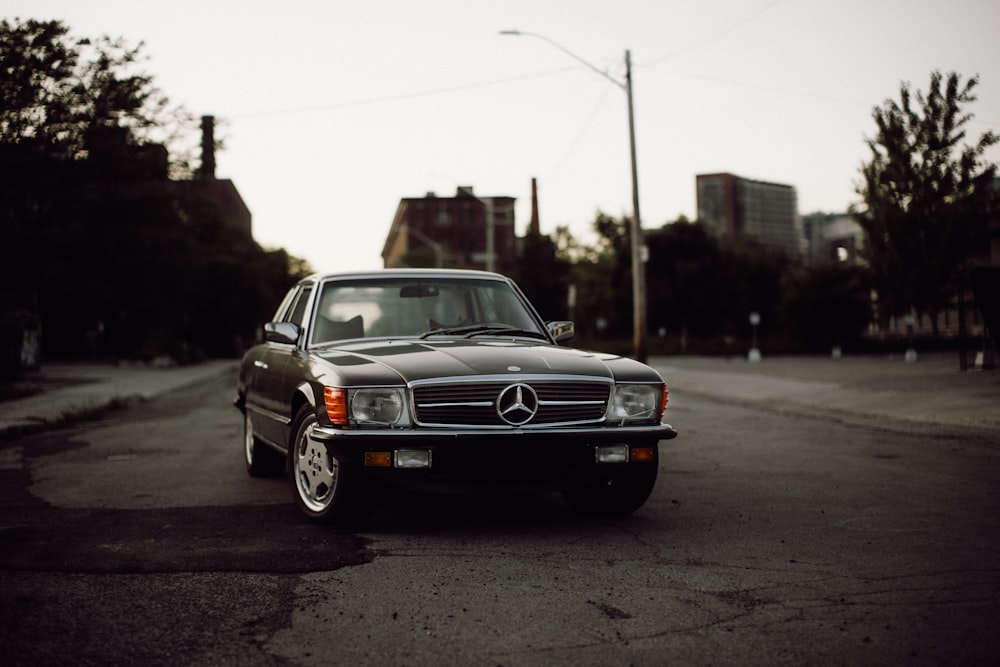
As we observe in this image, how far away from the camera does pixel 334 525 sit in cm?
565

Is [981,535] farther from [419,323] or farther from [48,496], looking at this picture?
[48,496]

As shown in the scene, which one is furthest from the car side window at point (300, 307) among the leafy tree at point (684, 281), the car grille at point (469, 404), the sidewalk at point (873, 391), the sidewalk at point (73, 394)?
the leafy tree at point (684, 281)

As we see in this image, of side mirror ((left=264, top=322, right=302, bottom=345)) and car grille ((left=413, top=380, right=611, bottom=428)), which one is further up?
side mirror ((left=264, top=322, right=302, bottom=345))

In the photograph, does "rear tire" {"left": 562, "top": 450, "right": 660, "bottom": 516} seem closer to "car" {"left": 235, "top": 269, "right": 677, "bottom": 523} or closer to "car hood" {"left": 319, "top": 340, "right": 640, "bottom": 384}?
"car" {"left": 235, "top": 269, "right": 677, "bottom": 523}

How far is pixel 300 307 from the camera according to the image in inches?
300

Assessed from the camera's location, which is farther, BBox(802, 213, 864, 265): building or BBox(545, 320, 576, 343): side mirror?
BBox(802, 213, 864, 265): building

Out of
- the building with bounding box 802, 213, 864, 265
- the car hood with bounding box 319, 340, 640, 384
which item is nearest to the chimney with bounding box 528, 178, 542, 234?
the building with bounding box 802, 213, 864, 265

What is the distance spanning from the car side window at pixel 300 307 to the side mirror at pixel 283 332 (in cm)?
21

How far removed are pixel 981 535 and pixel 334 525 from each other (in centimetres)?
347

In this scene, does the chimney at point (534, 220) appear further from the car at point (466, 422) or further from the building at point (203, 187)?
the car at point (466, 422)

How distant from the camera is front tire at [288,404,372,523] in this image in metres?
5.43

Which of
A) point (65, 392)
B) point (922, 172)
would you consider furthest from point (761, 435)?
point (922, 172)

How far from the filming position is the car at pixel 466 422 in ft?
17.2

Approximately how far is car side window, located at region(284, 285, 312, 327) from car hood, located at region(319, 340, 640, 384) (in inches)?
46.8
